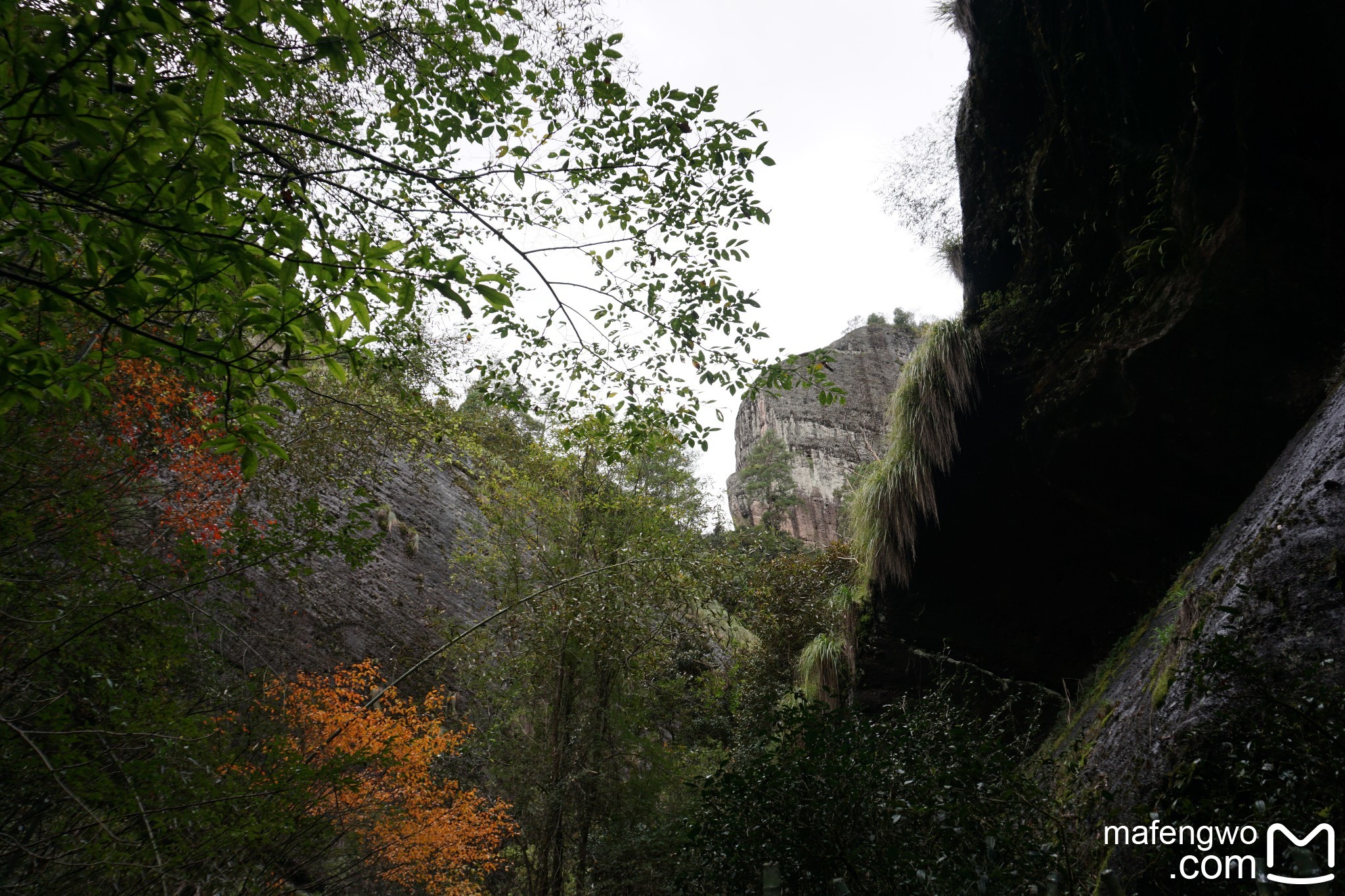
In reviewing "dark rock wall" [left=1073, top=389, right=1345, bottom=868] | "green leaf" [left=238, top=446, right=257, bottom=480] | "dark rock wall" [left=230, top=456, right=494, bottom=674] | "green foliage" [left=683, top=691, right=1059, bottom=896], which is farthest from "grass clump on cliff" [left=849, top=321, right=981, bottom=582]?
"green leaf" [left=238, top=446, right=257, bottom=480]

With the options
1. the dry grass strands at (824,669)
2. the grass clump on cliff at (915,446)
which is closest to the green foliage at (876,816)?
the grass clump on cliff at (915,446)

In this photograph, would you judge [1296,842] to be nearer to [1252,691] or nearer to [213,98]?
[1252,691]

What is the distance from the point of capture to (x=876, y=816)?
249 cm

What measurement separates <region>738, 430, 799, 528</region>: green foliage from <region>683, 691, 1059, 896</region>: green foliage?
16.7m

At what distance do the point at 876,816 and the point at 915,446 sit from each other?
11.1 feet

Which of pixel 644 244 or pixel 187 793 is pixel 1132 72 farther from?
pixel 187 793

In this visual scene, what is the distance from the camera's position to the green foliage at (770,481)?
65.3 ft

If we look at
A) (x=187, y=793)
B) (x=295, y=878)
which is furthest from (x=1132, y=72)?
(x=295, y=878)

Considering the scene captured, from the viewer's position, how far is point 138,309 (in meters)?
1.53

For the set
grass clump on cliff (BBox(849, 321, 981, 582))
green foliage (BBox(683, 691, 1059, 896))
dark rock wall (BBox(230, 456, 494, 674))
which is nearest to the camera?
green foliage (BBox(683, 691, 1059, 896))

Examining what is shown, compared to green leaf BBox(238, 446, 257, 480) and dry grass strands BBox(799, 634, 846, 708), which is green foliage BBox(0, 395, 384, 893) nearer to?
green leaf BBox(238, 446, 257, 480)

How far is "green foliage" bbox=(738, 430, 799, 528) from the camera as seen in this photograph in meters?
19.9

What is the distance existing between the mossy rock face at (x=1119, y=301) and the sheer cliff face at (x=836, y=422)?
1634 cm

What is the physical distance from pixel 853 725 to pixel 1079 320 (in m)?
3.35
